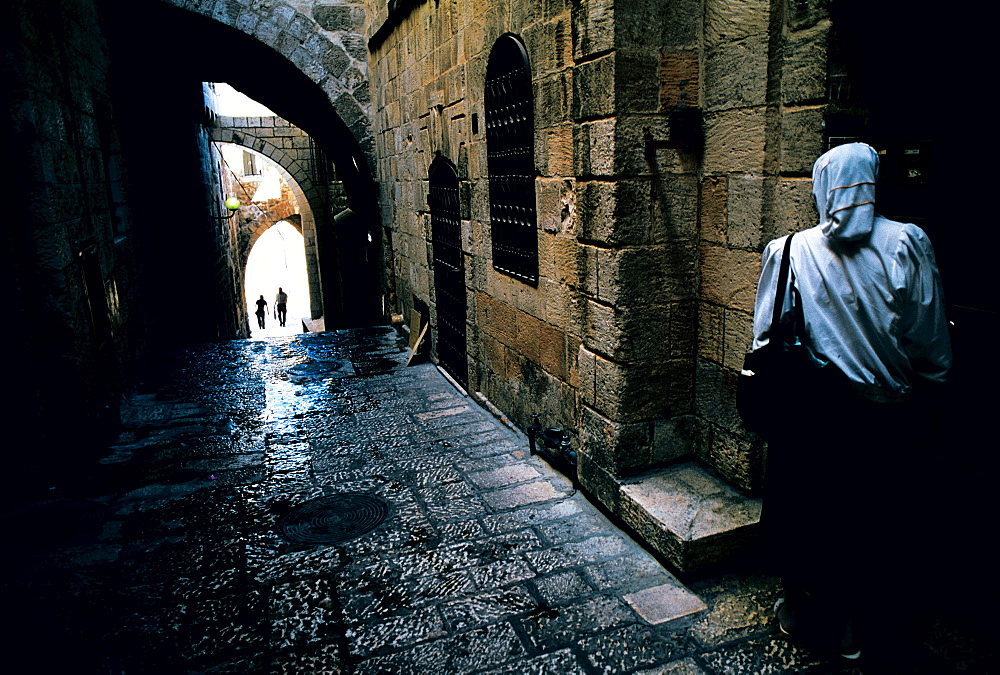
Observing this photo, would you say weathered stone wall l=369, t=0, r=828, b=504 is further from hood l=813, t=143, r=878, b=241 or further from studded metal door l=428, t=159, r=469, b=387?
studded metal door l=428, t=159, r=469, b=387

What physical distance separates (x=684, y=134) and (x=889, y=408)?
1.57 m

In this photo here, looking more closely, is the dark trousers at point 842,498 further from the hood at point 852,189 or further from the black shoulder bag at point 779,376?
the hood at point 852,189

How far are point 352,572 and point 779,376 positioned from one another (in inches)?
83.8

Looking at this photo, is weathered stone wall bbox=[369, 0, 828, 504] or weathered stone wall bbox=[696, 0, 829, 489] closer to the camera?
weathered stone wall bbox=[696, 0, 829, 489]

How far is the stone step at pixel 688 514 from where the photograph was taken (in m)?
2.94

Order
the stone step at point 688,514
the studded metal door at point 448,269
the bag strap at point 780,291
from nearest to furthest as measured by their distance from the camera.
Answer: the bag strap at point 780,291 → the stone step at point 688,514 → the studded metal door at point 448,269

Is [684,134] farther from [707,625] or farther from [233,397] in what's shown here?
[233,397]

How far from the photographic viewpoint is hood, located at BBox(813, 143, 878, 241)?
85.1 inches

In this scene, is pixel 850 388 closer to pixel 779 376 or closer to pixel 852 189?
pixel 779 376

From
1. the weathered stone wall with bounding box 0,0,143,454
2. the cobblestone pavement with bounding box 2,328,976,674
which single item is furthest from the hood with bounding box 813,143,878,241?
the weathered stone wall with bounding box 0,0,143,454

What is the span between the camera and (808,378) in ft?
7.63

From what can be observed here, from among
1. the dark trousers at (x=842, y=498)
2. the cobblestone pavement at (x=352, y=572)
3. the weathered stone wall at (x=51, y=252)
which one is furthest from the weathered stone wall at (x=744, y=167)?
the weathered stone wall at (x=51, y=252)

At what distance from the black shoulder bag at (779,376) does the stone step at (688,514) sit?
2.34ft

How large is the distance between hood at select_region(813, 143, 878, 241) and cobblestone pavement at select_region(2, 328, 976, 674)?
153cm
